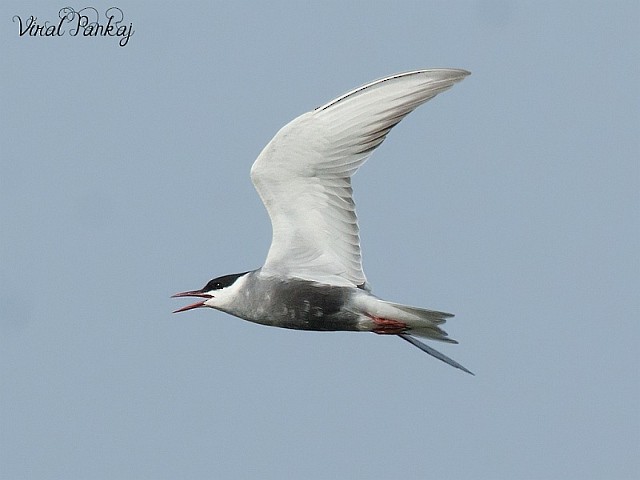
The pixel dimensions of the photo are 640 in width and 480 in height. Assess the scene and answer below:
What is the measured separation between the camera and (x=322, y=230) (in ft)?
33.6

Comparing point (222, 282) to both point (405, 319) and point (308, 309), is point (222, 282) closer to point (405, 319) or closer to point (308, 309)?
point (308, 309)

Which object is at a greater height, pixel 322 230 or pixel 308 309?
pixel 322 230

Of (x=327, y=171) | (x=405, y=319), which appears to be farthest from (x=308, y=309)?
(x=327, y=171)

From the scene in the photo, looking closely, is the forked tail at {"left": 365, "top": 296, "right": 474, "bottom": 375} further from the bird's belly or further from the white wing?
the white wing

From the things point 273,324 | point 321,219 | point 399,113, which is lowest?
point 273,324

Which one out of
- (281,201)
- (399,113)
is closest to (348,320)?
(281,201)

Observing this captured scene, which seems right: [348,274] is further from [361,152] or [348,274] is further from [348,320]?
[361,152]

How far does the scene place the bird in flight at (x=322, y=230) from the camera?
9.55 meters

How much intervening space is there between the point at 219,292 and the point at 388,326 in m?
1.51

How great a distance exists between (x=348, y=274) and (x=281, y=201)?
0.81m

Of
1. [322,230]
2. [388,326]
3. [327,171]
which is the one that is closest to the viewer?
[327,171]

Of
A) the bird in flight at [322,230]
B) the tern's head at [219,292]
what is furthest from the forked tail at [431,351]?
the tern's head at [219,292]

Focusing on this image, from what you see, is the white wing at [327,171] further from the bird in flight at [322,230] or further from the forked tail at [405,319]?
the forked tail at [405,319]

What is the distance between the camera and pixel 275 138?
31.7ft
